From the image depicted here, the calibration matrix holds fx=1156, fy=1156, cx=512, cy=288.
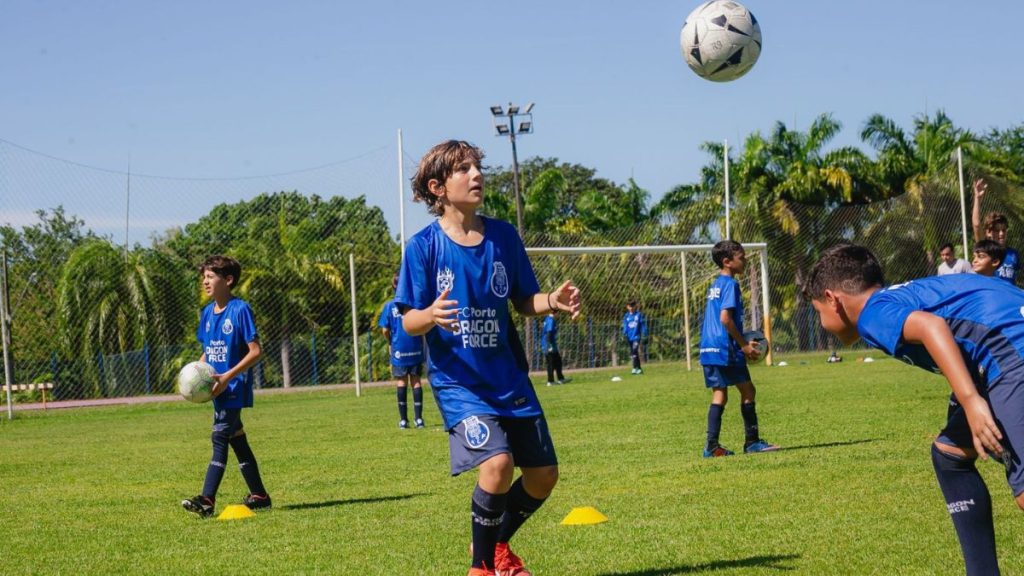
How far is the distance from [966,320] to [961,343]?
0.27 feet

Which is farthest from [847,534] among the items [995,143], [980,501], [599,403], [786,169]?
[995,143]

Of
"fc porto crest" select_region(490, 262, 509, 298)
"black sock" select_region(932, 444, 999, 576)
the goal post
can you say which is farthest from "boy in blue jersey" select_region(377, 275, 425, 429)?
the goal post

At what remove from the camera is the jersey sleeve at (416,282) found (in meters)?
5.07

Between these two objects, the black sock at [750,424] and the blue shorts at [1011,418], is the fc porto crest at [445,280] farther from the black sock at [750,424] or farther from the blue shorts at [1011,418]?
the black sock at [750,424]

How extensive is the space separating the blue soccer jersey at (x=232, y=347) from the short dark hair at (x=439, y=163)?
123 inches

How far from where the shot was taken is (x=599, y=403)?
56.7 feet

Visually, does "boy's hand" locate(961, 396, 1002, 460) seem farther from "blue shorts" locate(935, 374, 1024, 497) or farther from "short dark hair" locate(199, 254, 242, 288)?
"short dark hair" locate(199, 254, 242, 288)

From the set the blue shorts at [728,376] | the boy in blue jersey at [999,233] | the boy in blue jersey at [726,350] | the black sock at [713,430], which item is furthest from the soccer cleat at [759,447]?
the boy in blue jersey at [999,233]

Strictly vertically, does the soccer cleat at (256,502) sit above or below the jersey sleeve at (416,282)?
below

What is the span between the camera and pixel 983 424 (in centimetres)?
365

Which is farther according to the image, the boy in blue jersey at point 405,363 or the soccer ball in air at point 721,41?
the boy in blue jersey at point 405,363

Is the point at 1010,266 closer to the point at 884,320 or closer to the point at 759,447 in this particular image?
the point at 759,447

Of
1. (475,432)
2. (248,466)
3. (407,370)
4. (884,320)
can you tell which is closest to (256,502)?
(248,466)

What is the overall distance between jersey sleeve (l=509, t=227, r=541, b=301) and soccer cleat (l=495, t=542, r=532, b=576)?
3.74 feet
